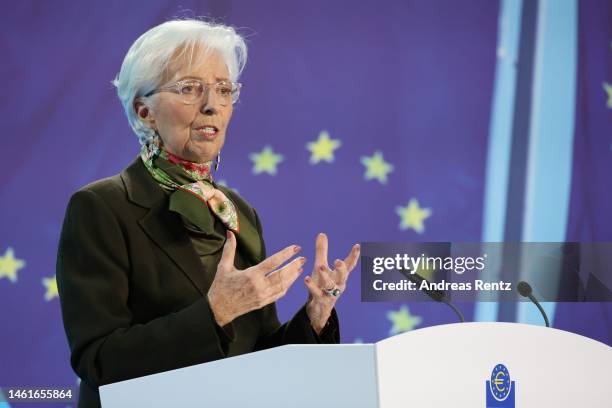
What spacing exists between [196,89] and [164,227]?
0.35 m

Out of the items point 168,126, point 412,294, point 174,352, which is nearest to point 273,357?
point 174,352

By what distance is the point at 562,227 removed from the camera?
3.49 metres

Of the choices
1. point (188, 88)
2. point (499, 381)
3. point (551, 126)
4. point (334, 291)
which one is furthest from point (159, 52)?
point (551, 126)

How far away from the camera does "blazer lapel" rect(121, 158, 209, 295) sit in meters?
1.79

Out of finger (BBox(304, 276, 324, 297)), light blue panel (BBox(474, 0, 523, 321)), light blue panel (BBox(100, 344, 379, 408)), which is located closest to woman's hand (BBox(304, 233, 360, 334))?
finger (BBox(304, 276, 324, 297))

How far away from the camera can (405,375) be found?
3.62 ft

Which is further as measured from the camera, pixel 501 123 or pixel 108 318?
pixel 501 123

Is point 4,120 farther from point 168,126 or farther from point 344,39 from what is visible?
point 168,126

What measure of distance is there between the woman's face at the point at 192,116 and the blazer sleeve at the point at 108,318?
0.29m

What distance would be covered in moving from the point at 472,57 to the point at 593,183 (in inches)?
27.6

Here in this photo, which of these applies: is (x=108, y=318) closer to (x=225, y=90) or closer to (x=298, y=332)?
(x=298, y=332)

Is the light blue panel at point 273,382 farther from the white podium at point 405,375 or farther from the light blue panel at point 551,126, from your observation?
the light blue panel at point 551,126

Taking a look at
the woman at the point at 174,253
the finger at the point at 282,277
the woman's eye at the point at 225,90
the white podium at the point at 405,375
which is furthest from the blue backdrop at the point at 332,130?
the white podium at the point at 405,375

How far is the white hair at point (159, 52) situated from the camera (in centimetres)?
193
